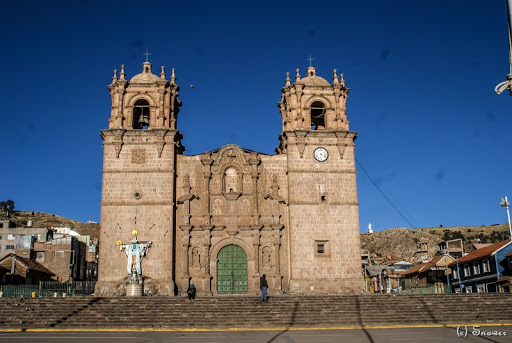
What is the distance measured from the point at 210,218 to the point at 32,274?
80.8 feet

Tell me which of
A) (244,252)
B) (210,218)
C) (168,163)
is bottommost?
(244,252)

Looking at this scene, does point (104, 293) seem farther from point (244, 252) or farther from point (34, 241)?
point (34, 241)

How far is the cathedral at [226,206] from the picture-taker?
33.9 metres

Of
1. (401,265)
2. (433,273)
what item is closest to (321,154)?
(433,273)

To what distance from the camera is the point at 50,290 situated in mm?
32250

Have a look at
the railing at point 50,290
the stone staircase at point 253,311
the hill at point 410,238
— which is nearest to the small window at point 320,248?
the stone staircase at point 253,311

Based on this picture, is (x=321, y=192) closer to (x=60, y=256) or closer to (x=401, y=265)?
(x=401, y=265)

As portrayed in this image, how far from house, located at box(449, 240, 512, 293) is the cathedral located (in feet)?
50.2

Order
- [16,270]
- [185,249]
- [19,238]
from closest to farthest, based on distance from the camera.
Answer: [185,249], [16,270], [19,238]

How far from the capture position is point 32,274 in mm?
50500

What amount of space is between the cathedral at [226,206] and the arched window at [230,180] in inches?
2.7

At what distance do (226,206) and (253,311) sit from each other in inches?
430

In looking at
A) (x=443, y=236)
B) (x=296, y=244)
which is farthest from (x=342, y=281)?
(x=443, y=236)

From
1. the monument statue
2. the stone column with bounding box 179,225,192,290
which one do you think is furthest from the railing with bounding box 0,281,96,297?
the stone column with bounding box 179,225,192,290
